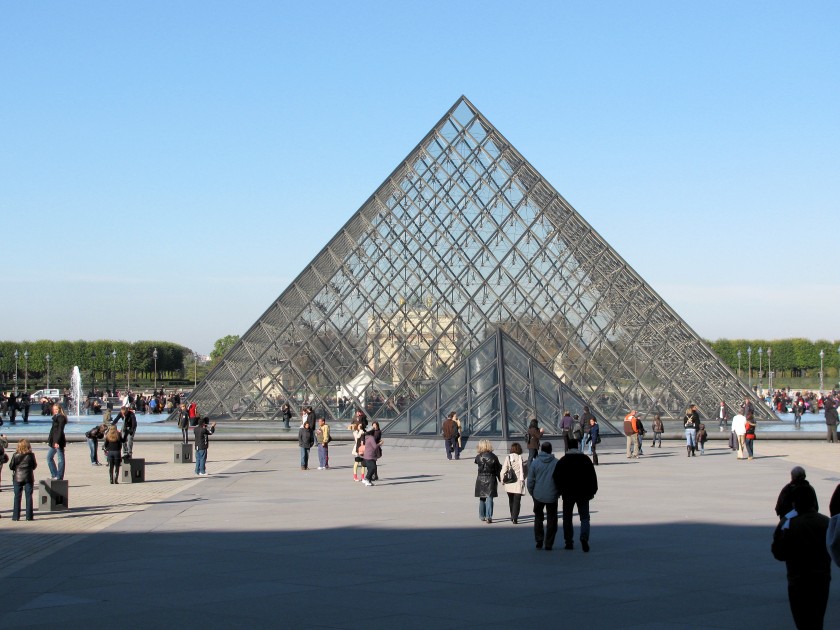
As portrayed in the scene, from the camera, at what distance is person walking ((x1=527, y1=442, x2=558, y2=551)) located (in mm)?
12406

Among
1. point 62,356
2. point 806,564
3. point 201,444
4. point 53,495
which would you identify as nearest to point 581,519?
point 806,564

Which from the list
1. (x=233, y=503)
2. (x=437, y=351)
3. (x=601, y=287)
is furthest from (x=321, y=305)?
(x=233, y=503)

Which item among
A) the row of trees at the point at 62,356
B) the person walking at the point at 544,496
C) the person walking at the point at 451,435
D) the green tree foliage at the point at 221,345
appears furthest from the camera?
the green tree foliage at the point at 221,345

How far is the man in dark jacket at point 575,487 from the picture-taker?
40.3ft

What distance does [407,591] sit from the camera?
989cm

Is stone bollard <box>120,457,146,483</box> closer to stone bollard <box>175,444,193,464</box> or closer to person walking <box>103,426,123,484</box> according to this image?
person walking <box>103,426,123,484</box>

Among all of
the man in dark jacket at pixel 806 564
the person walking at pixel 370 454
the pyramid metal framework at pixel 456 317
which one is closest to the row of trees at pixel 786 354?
the pyramid metal framework at pixel 456 317

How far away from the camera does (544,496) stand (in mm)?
12523

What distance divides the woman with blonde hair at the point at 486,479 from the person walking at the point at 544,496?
1674 millimetres

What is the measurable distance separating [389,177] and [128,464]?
26.6m

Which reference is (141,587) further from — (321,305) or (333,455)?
(321,305)

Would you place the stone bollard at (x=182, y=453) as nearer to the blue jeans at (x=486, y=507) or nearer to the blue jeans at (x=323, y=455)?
the blue jeans at (x=323, y=455)

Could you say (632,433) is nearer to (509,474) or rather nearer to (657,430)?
(657,430)

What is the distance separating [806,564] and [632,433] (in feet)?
66.7
